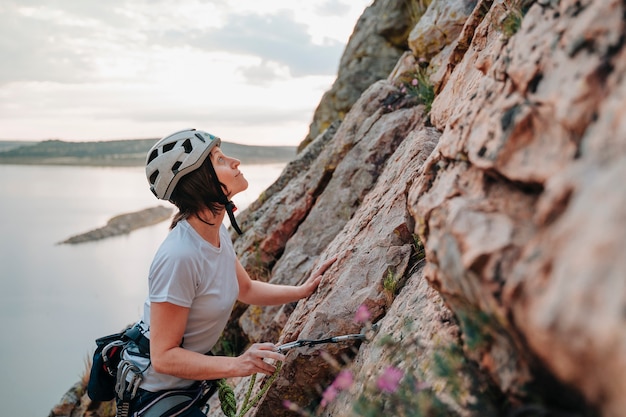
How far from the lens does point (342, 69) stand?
12617mm

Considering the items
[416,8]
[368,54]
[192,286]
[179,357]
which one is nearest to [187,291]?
[192,286]

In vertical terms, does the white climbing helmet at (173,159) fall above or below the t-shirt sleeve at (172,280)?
above

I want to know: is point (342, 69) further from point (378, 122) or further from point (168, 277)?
point (168, 277)

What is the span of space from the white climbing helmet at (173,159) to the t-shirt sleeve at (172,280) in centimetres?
53

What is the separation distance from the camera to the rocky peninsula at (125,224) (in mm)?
28683

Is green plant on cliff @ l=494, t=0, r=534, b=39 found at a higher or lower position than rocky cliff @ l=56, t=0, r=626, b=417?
higher

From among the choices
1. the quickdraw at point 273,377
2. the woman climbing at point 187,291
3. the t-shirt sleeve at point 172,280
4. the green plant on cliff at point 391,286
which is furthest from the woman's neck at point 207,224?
the green plant on cliff at point 391,286

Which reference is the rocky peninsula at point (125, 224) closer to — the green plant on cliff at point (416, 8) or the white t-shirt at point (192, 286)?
the green plant on cliff at point (416, 8)

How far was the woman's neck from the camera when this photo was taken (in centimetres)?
356

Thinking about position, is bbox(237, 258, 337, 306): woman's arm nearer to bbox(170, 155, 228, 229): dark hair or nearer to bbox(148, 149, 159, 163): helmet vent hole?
bbox(170, 155, 228, 229): dark hair

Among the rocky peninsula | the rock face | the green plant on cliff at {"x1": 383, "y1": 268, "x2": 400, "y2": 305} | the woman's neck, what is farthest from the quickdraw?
the rocky peninsula

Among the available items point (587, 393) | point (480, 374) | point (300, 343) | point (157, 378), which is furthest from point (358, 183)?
point (587, 393)

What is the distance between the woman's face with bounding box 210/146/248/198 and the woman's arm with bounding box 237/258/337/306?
0.76m

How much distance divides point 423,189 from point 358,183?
3.88m
